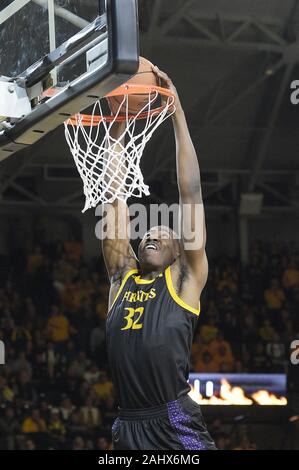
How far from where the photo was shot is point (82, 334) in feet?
45.0

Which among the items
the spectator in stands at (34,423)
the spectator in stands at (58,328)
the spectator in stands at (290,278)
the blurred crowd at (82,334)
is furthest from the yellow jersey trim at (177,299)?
the spectator in stands at (290,278)

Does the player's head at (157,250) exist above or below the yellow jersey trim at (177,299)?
above

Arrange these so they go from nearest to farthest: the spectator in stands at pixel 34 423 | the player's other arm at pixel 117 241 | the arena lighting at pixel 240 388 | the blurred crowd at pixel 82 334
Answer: the player's other arm at pixel 117 241
the spectator in stands at pixel 34 423
the blurred crowd at pixel 82 334
the arena lighting at pixel 240 388

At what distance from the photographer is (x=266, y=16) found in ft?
40.7

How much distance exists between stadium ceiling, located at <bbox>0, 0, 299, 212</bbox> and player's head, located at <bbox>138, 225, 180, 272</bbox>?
7185 mm

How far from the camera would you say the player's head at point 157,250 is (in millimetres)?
4730

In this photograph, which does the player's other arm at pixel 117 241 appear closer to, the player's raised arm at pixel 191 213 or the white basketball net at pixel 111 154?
the white basketball net at pixel 111 154

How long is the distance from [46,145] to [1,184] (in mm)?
1148

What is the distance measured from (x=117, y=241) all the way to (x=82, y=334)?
880 centimetres

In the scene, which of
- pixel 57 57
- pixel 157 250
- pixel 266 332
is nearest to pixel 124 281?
pixel 157 250

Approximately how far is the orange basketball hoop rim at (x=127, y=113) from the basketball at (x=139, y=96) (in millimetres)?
33

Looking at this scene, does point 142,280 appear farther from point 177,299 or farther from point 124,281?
point 177,299
